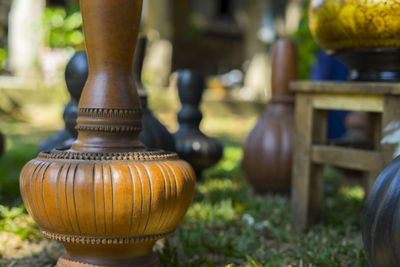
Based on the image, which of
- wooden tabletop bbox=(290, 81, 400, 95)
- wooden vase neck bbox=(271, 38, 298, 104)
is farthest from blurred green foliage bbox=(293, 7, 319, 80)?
wooden tabletop bbox=(290, 81, 400, 95)

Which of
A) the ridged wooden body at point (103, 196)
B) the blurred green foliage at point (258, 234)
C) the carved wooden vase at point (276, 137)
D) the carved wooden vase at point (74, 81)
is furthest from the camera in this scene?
the carved wooden vase at point (276, 137)

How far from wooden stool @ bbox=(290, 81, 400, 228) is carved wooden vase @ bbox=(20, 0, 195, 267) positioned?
2.57 ft

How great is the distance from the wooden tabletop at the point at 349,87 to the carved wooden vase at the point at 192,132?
0.79m

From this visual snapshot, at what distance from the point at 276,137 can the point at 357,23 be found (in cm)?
94

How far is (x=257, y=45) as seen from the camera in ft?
32.2

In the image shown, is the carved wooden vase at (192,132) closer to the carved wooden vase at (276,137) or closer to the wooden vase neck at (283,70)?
the carved wooden vase at (276,137)

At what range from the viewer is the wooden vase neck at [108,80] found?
55.1 inches

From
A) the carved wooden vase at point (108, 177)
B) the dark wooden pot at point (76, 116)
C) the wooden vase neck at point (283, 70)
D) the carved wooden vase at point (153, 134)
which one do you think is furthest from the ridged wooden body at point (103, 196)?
A: the wooden vase neck at point (283, 70)

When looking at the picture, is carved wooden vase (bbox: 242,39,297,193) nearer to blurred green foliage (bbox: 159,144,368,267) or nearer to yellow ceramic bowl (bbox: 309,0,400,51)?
blurred green foliage (bbox: 159,144,368,267)

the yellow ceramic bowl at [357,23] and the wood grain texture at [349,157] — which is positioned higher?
the yellow ceramic bowl at [357,23]

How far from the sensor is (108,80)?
4.67 feet

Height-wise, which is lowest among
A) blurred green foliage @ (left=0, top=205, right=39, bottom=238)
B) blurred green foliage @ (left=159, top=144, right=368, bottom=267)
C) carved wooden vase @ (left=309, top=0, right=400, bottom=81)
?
blurred green foliage @ (left=159, top=144, right=368, bottom=267)

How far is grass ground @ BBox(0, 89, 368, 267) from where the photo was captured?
1745mm

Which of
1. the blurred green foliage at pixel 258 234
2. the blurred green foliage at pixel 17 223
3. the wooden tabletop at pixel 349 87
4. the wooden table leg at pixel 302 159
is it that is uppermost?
the wooden tabletop at pixel 349 87
